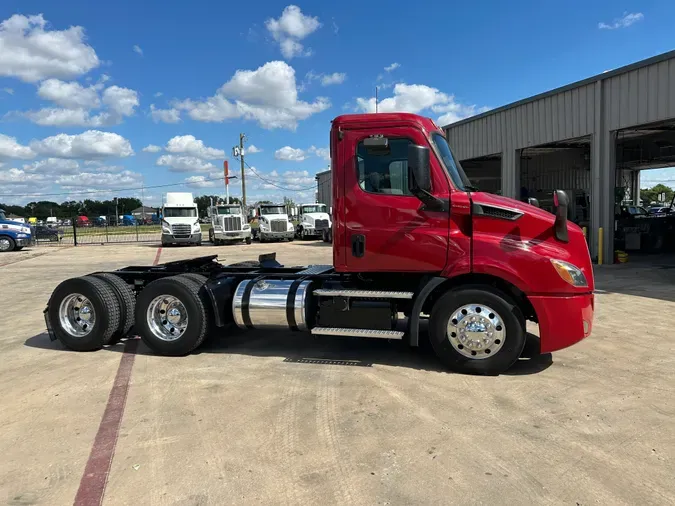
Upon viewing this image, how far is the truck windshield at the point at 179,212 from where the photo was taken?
1147 inches

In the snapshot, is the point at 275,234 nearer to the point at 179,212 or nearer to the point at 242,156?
the point at 179,212

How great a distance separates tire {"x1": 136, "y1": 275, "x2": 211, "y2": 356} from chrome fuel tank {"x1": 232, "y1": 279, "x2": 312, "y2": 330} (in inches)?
16.0

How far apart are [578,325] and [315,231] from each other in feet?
88.5

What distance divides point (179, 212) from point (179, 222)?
1.22 meters

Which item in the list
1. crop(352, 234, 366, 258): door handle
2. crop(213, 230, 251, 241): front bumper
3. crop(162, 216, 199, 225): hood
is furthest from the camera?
crop(213, 230, 251, 241): front bumper

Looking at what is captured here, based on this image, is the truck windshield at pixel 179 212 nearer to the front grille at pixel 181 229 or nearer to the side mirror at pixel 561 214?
Answer: the front grille at pixel 181 229

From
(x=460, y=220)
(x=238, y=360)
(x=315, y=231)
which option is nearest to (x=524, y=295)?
(x=460, y=220)

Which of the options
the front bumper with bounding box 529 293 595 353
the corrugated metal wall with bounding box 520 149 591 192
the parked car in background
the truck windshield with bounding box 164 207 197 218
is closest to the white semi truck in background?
the truck windshield with bounding box 164 207 197 218

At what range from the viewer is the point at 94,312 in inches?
241

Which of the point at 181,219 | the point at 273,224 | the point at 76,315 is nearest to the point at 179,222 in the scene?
the point at 181,219

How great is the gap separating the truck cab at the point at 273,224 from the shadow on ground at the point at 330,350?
2348cm

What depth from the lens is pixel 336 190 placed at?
17.6 ft

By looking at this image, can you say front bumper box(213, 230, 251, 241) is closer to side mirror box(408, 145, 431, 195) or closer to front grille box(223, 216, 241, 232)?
front grille box(223, 216, 241, 232)

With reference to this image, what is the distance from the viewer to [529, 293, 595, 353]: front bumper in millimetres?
4836
